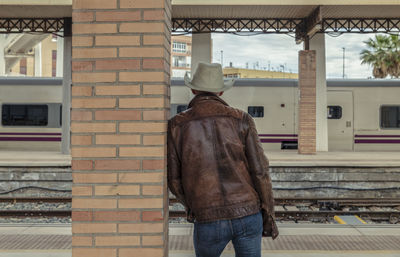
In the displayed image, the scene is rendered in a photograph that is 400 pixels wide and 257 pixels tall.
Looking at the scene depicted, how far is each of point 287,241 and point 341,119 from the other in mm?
12467

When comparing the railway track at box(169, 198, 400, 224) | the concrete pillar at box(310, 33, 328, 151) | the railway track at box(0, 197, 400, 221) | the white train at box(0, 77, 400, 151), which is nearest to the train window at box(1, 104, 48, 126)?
the white train at box(0, 77, 400, 151)

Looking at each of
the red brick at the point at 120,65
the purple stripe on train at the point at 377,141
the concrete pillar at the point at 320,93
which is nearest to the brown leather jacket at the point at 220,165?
the red brick at the point at 120,65

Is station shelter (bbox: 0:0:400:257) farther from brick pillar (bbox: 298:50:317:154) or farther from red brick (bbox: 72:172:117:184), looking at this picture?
brick pillar (bbox: 298:50:317:154)

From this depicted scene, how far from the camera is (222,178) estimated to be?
2381mm

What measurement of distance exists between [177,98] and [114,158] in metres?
13.0

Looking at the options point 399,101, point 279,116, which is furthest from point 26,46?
point 399,101

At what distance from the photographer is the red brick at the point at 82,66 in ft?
8.41

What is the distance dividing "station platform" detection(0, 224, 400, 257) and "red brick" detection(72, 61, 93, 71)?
8.85 ft

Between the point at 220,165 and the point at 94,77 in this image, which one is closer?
the point at 220,165

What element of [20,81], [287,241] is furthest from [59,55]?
[287,241]

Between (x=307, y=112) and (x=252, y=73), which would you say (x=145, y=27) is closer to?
(x=307, y=112)

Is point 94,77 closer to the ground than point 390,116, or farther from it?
closer to the ground

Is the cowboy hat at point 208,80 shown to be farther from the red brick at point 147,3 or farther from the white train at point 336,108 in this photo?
the white train at point 336,108

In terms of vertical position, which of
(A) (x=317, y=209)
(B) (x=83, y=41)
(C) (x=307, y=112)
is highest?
(C) (x=307, y=112)
